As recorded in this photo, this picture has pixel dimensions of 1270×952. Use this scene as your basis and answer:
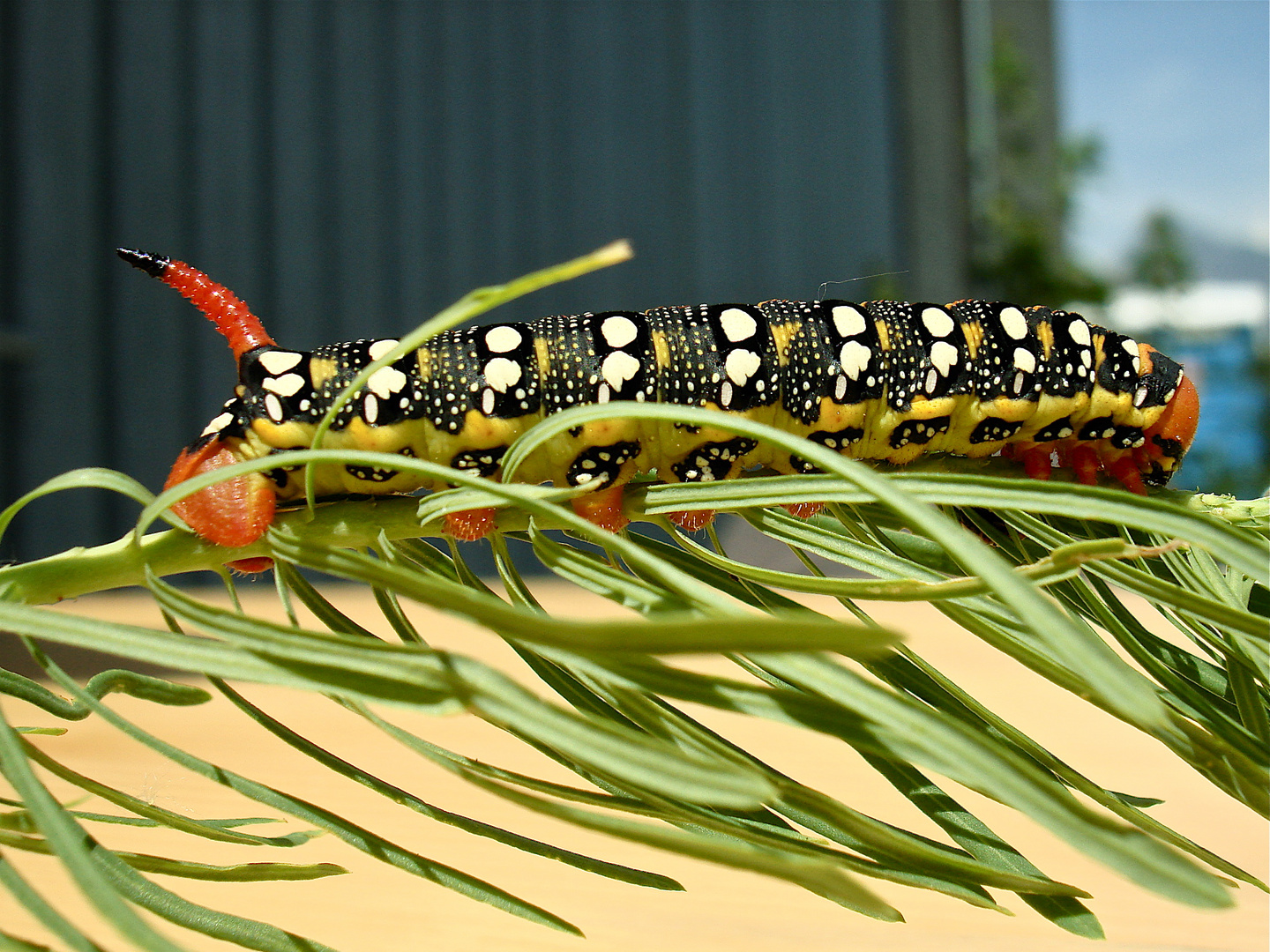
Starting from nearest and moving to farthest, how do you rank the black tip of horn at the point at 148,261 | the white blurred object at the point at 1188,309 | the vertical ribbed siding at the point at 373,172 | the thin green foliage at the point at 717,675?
the thin green foliage at the point at 717,675 < the black tip of horn at the point at 148,261 < the vertical ribbed siding at the point at 373,172 < the white blurred object at the point at 1188,309

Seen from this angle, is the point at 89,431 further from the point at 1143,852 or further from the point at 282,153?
the point at 1143,852

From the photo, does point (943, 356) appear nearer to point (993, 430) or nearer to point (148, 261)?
point (993, 430)

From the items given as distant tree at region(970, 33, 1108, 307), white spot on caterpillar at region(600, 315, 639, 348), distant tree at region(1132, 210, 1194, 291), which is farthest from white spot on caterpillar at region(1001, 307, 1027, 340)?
distant tree at region(1132, 210, 1194, 291)

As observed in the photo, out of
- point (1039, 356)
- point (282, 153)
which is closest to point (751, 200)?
point (282, 153)

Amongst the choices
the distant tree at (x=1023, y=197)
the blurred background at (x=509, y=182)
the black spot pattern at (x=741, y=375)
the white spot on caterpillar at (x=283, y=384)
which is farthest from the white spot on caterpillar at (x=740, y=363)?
the distant tree at (x=1023, y=197)

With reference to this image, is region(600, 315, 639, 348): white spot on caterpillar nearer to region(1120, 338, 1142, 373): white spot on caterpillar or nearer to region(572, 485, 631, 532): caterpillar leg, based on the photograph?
region(572, 485, 631, 532): caterpillar leg

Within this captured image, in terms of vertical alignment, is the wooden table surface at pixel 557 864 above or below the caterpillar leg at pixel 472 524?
below

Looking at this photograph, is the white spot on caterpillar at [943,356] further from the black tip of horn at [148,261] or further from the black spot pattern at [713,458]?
the black tip of horn at [148,261]
